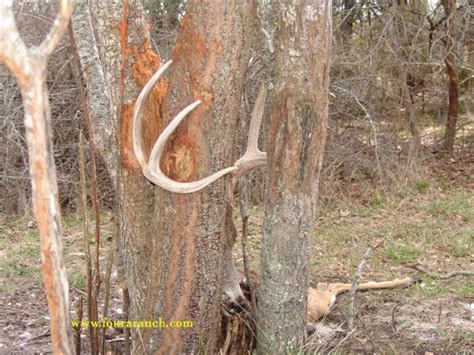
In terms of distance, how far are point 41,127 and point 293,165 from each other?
6.23ft

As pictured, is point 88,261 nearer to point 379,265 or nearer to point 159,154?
point 159,154

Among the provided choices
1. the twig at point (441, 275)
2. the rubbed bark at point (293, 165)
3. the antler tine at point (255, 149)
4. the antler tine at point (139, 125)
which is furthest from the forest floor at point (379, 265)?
the antler tine at point (139, 125)

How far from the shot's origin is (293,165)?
385cm

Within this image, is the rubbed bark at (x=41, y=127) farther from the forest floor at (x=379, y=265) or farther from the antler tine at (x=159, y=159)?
the forest floor at (x=379, y=265)

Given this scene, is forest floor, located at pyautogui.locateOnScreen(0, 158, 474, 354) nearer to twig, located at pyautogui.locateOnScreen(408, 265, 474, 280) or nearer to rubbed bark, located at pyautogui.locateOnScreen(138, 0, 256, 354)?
twig, located at pyautogui.locateOnScreen(408, 265, 474, 280)

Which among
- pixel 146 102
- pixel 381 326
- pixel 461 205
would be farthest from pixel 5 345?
pixel 461 205

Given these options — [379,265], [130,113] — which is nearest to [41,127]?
[130,113]

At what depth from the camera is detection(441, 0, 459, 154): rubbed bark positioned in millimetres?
9531

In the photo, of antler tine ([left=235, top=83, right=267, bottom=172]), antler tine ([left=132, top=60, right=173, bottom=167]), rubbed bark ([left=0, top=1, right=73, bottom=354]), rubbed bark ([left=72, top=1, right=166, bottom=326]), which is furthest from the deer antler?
rubbed bark ([left=0, top=1, right=73, bottom=354])

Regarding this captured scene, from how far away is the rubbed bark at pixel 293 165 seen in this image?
12.3 ft

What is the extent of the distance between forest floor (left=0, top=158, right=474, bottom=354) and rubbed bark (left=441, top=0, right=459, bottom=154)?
2.30ft

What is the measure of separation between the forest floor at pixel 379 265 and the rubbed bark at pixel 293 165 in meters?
0.29

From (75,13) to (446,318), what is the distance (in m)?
3.34

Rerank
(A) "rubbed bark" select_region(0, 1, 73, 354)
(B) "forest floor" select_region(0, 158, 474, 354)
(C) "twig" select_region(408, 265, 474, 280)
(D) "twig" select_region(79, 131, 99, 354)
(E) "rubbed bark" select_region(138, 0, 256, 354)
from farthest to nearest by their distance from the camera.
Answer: (C) "twig" select_region(408, 265, 474, 280) < (B) "forest floor" select_region(0, 158, 474, 354) < (D) "twig" select_region(79, 131, 99, 354) < (E) "rubbed bark" select_region(138, 0, 256, 354) < (A) "rubbed bark" select_region(0, 1, 73, 354)
